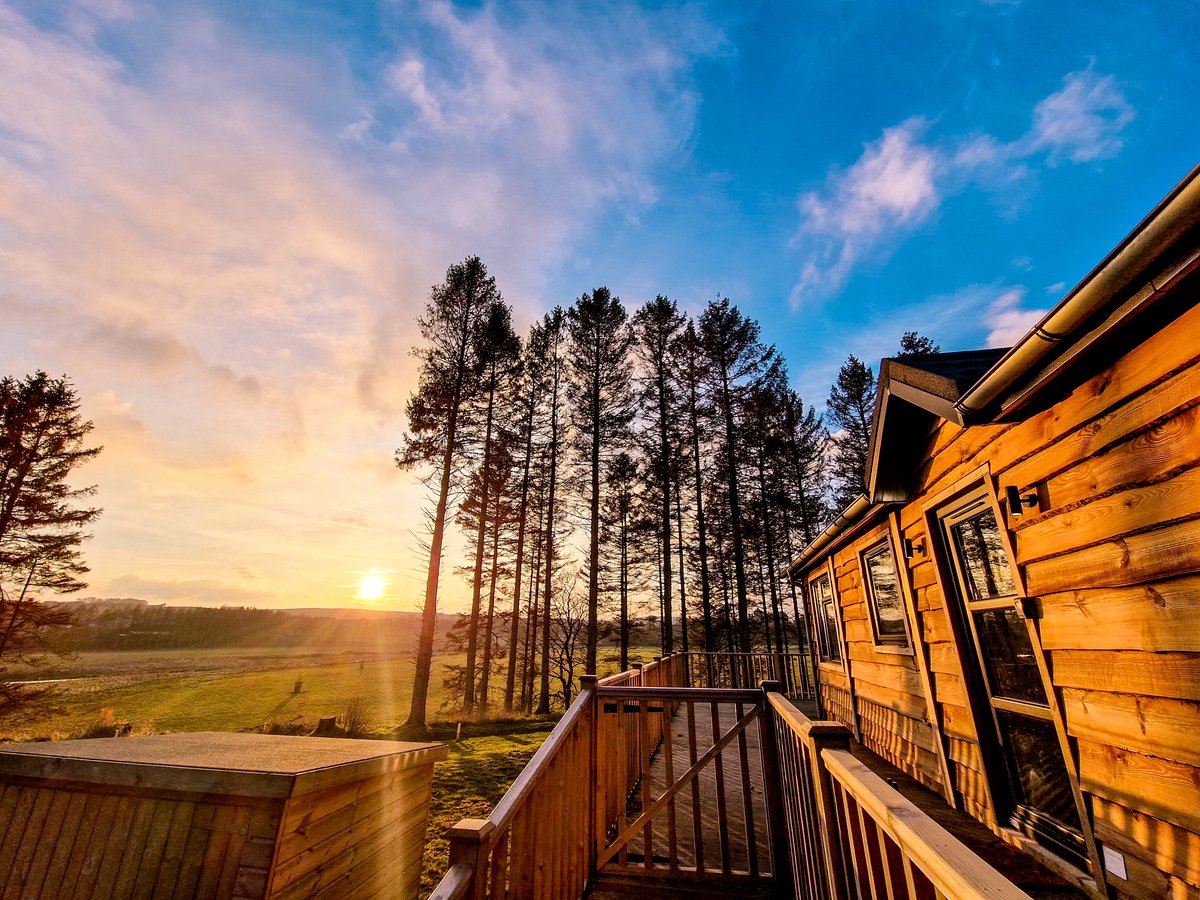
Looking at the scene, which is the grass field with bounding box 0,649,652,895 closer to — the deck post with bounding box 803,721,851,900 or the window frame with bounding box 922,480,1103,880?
the deck post with bounding box 803,721,851,900

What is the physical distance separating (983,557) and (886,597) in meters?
2.01

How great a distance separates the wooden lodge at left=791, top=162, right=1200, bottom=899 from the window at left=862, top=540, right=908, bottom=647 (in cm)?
44

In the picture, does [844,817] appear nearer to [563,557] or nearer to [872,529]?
[872,529]

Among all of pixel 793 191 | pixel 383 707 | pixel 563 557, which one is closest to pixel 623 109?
pixel 793 191

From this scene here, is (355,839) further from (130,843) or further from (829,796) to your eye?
(829,796)

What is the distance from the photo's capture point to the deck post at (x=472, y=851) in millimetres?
1482

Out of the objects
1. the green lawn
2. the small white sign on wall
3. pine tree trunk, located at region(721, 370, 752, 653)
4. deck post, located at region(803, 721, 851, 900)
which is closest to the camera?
deck post, located at region(803, 721, 851, 900)

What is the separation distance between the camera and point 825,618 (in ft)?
26.2

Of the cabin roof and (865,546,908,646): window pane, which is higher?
(865,546,908,646): window pane

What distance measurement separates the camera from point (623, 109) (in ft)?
26.3

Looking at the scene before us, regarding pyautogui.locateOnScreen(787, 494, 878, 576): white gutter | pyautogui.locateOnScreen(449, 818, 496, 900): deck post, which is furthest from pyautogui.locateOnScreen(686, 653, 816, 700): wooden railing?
pyautogui.locateOnScreen(449, 818, 496, 900): deck post

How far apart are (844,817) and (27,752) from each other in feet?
16.4

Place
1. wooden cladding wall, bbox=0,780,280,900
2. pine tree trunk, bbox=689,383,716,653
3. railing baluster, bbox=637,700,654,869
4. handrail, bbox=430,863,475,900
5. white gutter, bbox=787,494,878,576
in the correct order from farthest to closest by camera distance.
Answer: pine tree trunk, bbox=689,383,716,653, white gutter, bbox=787,494,878,576, railing baluster, bbox=637,700,654,869, wooden cladding wall, bbox=0,780,280,900, handrail, bbox=430,863,475,900

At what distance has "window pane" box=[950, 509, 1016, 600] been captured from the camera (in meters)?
3.25
